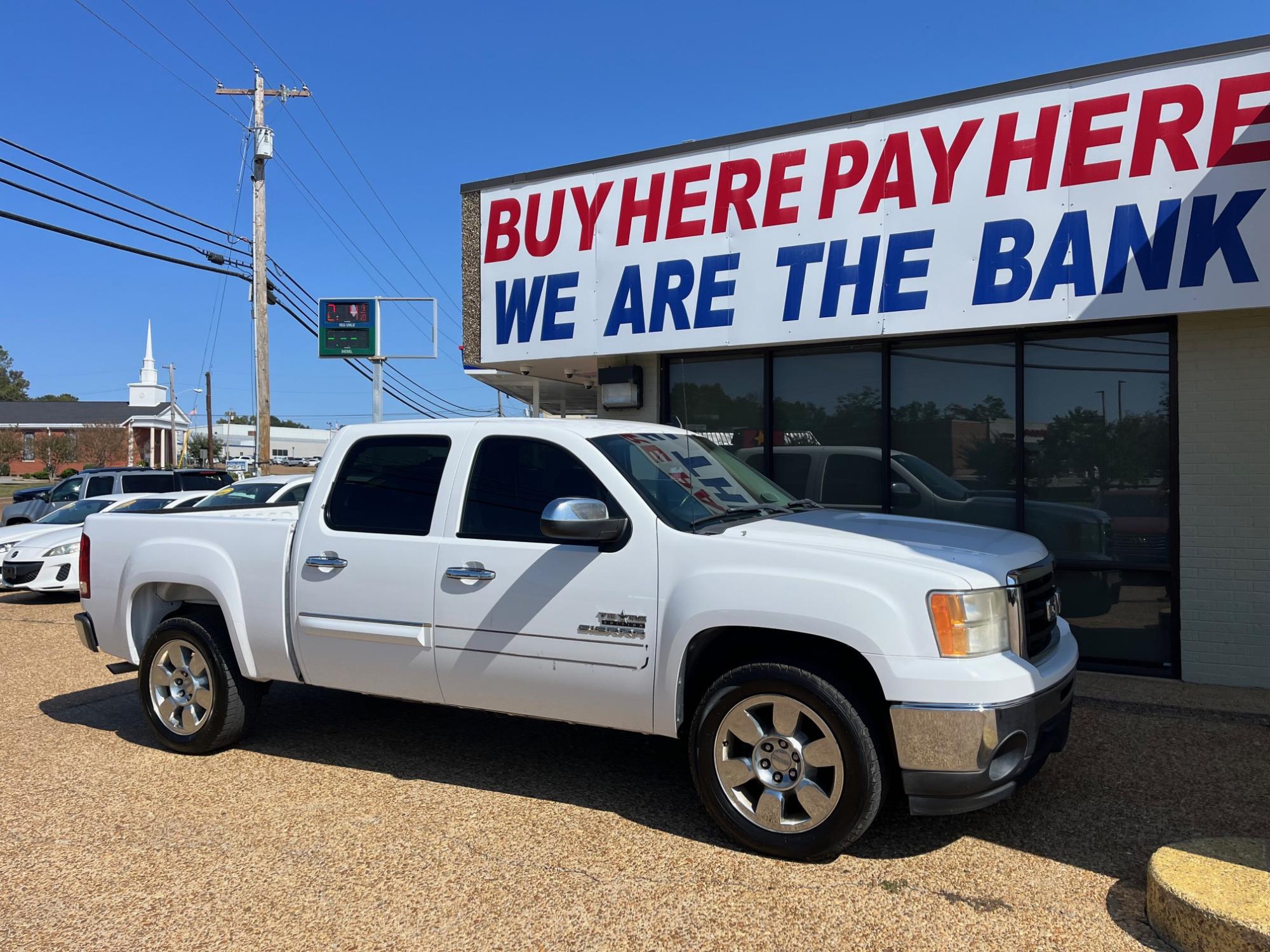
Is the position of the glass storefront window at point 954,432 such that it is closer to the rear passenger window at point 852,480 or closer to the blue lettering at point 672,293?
the rear passenger window at point 852,480

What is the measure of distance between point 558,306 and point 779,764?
6.40 meters

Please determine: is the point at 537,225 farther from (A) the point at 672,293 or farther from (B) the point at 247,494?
(B) the point at 247,494

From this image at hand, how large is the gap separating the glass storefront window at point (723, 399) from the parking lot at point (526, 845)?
401 centimetres

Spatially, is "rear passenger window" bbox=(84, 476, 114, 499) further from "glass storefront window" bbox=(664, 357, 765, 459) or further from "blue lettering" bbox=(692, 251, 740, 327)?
"blue lettering" bbox=(692, 251, 740, 327)

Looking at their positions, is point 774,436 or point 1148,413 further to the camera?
point 774,436

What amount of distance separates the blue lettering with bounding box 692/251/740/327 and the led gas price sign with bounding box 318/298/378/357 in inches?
449

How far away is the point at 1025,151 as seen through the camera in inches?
291

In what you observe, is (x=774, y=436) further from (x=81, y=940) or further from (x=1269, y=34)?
(x=81, y=940)

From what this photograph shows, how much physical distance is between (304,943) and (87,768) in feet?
8.86

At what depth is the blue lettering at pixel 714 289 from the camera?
867 centimetres

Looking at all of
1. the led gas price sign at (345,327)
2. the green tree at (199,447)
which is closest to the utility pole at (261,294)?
the led gas price sign at (345,327)

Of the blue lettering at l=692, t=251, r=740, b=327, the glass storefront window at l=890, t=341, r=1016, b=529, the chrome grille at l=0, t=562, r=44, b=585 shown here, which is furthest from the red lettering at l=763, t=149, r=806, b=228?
the chrome grille at l=0, t=562, r=44, b=585

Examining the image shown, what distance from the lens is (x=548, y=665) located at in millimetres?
4523

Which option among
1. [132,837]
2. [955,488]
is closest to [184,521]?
[132,837]
